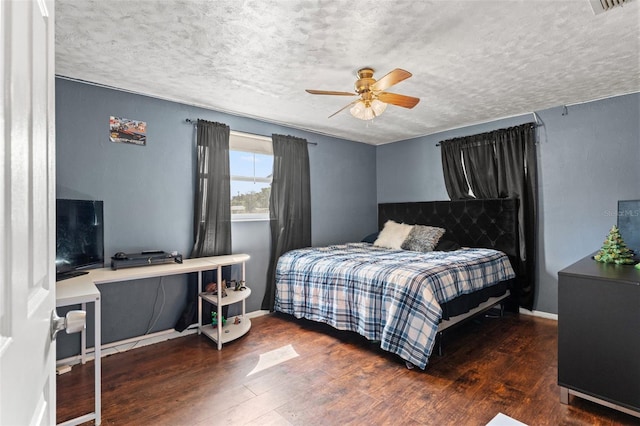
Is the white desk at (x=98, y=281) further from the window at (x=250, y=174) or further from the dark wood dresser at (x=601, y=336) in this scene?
the dark wood dresser at (x=601, y=336)

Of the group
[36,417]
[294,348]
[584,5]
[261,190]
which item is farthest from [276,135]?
[36,417]

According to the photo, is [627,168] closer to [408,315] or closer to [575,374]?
[575,374]

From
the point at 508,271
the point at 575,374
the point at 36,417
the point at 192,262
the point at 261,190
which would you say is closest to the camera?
the point at 36,417

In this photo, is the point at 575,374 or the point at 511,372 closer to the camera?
the point at 575,374

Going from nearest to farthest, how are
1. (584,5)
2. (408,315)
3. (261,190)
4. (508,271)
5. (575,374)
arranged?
1. (584,5)
2. (575,374)
3. (408,315)
4. (508,271)
5. (261,190)

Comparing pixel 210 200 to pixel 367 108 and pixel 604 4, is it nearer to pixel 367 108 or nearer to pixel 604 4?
pixel 367 108

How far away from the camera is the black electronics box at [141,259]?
259 centimetres

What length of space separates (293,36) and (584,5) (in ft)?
5.40

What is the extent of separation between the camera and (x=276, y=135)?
395 centimetres

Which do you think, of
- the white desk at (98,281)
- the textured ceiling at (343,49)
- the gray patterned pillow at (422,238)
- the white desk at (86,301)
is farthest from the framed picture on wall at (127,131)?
the gray patterned pillow at (422,238)

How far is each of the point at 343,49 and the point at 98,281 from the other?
91.7 inches

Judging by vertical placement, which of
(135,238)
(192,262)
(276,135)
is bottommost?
(192,262)

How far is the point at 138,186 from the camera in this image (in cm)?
298

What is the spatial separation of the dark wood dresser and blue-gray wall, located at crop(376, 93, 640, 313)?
157cm
